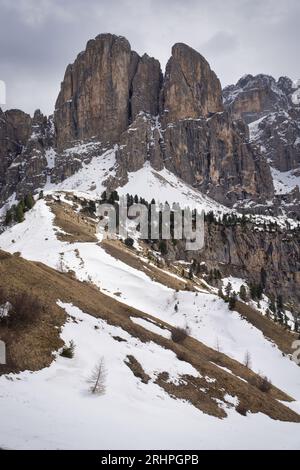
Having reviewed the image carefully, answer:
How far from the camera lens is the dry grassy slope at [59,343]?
79.0ft

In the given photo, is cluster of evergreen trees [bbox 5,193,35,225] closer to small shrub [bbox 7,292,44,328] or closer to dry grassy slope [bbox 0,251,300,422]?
dry grassy slope [bbox 0,251,300,422]

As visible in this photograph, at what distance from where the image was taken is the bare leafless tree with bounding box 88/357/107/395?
2306 centimetres

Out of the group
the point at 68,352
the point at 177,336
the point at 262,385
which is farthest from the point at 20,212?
the point at 68,352

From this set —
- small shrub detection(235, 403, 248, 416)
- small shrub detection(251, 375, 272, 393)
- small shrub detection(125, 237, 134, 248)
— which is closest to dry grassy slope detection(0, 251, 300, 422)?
small shrub detection(251, 375, 272, 393)

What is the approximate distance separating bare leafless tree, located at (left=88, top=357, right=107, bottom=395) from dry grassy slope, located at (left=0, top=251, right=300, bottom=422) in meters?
2.45

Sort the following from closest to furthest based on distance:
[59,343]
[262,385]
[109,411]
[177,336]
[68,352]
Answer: [109,411]
[68,352]
[59,343]
[262,385]
[177,336]

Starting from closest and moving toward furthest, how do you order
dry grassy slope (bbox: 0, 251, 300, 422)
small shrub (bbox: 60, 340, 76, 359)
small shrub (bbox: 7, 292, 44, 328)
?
1. dry grassy slope (bbox: 0, 251, 300, 422)
2. small shrub (bbox: 60, 340, 76, 359)
3. small shrub (bbox: 7, 292, 44, 328)

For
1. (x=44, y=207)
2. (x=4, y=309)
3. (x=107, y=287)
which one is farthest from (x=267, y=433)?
(x=44, y=207)

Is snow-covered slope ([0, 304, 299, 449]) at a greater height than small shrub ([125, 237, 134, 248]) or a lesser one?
lesser

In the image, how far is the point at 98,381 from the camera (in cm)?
2347

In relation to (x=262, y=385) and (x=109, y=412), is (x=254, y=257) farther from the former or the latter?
(x=109, y=412)

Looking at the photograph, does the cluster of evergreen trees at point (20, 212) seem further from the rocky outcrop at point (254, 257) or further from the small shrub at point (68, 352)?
the small shrub at point (68, 352)

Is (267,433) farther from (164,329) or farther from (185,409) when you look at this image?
(164,329)

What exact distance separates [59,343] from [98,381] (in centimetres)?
373
